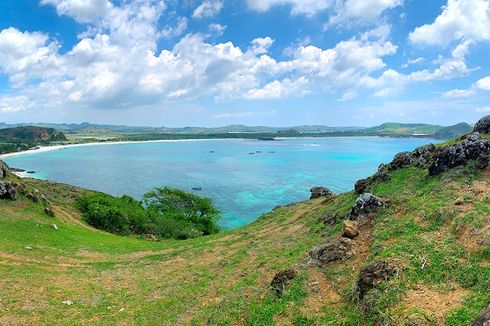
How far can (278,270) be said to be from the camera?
70.7ft

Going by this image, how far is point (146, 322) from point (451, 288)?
15004 mm

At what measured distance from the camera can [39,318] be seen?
64.6ft

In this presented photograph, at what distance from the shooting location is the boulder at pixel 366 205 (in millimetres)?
23828

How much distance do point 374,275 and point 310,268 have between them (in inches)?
173

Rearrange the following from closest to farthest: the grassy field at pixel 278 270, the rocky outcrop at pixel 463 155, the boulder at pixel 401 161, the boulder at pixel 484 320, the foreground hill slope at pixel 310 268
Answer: the boulder at pixel 484 320 < the grassy field at pixel 278 270 < the foreground hill slope at pixel 310 268 < the rocky outcrop at pixel 463 155 < the boulder at pixel 401 161

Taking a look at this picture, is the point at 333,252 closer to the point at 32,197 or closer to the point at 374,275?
the point at 374,275

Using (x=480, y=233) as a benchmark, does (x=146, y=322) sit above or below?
below

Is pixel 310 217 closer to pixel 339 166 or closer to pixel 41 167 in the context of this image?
pixel 339 166

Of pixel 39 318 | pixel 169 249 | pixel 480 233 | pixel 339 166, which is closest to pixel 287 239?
pixel 169 249

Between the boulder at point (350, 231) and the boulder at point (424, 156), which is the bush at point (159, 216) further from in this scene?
the boulder at point (350, 231)

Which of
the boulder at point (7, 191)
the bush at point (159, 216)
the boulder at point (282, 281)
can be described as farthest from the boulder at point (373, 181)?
the boulder at point (7, 191)

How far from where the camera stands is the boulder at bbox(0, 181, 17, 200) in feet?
146

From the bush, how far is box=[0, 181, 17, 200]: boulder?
1338 centimetres

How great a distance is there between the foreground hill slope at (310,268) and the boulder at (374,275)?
0.04 meters
